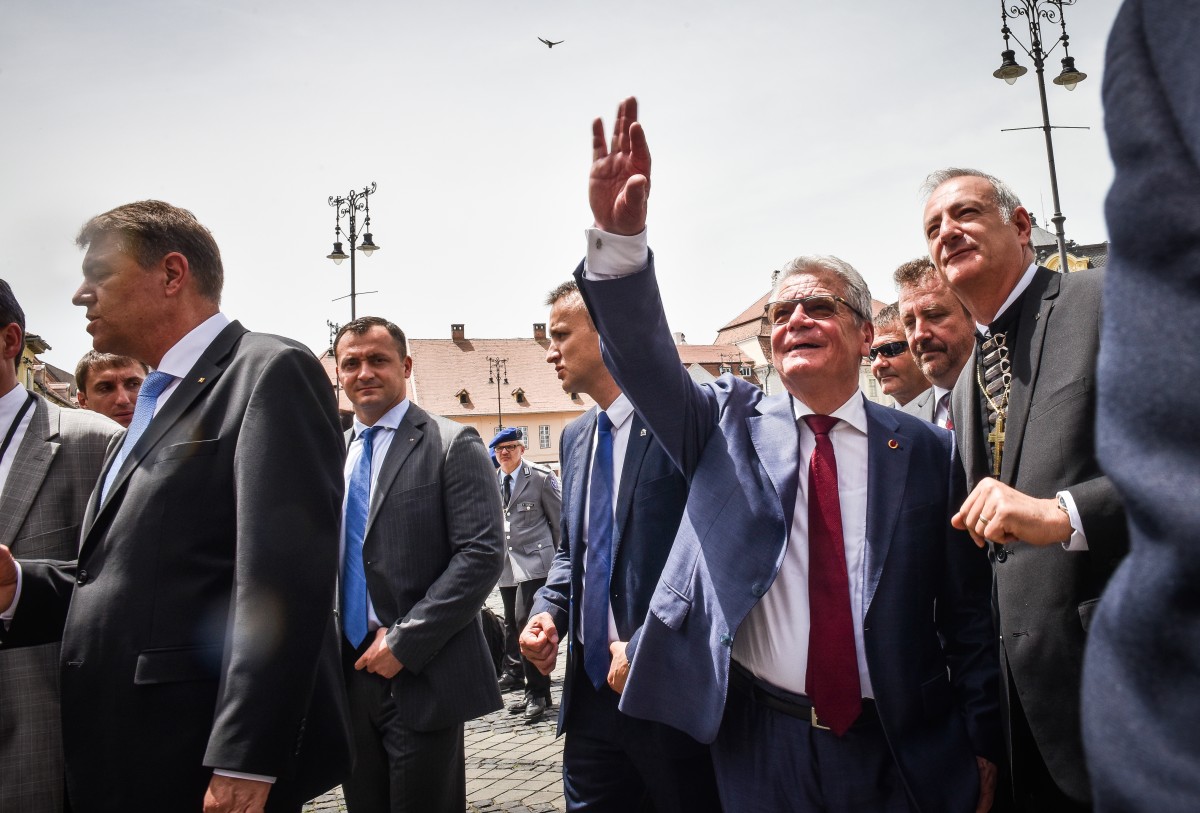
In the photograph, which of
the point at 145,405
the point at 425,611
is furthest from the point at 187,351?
the point at 425,611

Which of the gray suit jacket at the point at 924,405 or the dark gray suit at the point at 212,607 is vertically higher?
the gray suit jacket at the point at 924,405

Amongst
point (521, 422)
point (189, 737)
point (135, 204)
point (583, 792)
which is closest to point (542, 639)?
point (583, 792)

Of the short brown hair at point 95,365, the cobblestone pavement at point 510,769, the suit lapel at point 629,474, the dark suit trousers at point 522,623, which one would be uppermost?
the short brown hair at point 95,365

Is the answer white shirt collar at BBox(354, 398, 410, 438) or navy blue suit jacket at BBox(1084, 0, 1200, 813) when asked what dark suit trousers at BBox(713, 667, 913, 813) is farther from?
white shirt collar at BBox(354, 398, 410, 438)

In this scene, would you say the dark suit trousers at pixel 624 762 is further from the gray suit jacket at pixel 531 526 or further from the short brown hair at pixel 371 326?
the gray suit jacket at pixel 531 526

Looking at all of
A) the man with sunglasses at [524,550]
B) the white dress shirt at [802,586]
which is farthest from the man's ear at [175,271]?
the man with sunglasses at [524,550]

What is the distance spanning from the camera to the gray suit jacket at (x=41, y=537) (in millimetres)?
2893

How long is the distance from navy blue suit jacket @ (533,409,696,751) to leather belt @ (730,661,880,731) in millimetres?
518

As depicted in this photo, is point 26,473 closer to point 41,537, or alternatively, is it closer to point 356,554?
point 41,537

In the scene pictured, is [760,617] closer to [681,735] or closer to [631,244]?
[681,735]

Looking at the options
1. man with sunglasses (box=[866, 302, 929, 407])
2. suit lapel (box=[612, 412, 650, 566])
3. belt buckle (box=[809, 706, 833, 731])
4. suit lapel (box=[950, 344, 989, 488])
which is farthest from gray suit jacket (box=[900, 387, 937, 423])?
A: belt buckle (box=[809, 706, 833, 731])

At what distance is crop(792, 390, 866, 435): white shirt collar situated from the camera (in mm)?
2727

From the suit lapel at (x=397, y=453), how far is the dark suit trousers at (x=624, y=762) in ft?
4.01

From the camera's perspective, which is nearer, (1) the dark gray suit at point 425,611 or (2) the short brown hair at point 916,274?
(1) the dark gray suit at point 425,611
